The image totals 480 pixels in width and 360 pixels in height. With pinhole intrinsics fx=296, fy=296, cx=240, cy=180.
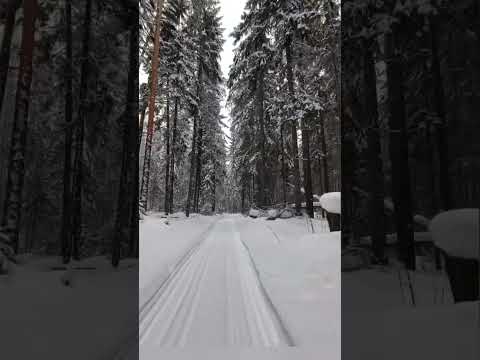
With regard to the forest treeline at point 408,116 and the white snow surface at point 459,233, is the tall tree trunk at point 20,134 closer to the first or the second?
the forest treeline at point 408,116

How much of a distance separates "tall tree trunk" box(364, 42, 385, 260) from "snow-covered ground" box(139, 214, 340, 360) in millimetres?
1068

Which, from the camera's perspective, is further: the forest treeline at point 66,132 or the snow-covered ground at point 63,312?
the forest treeline at point 66,132

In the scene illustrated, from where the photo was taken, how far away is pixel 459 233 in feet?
6.10

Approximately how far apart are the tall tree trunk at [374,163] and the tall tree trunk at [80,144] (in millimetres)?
2746

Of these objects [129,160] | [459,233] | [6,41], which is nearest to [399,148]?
[459,233]

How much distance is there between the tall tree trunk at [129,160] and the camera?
3.36 meters

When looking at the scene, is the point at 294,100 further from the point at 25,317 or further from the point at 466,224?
the point at 25,317

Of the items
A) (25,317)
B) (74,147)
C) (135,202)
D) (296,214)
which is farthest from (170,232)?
(25,317)

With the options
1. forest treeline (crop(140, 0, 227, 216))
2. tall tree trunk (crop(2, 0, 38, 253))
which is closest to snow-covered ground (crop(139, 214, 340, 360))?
tall tree trunk (crop(2, 0, 38, 253))

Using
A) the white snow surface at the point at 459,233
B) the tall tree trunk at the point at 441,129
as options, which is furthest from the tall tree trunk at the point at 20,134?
the tall tree trunk at the point at 441,129

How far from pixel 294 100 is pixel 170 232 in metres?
6.44

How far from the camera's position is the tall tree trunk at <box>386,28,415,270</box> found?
2.29 m

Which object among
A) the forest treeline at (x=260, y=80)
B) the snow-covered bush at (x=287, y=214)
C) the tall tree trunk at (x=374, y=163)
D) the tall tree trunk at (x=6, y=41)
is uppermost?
the forest treeline at (x=260, y=80)

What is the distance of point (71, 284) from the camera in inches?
100
